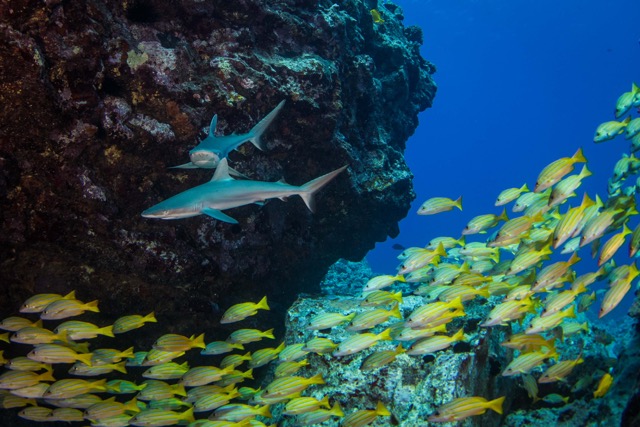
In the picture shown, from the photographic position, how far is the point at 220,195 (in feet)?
15.6

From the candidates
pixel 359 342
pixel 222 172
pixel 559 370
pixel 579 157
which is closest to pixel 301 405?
pixel 359 342

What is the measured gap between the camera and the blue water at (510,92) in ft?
244

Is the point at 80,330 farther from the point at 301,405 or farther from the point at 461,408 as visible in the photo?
the point at 461,408

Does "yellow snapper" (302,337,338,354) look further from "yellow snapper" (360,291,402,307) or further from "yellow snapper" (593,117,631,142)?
"yellow snapper" (593,117,631,142)

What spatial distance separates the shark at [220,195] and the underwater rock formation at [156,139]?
1.39 metres

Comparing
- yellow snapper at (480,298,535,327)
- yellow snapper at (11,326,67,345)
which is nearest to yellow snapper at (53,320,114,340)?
yellow snapper at (11,326,67,345)

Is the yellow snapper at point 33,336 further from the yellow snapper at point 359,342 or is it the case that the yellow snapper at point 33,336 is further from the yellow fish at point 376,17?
the yellow fish at point 376,17

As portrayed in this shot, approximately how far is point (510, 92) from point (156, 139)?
140922mm

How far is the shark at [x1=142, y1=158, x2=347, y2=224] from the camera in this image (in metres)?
4.61

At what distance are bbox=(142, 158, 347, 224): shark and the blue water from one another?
1575 inches

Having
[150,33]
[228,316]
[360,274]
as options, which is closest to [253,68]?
[150,33]

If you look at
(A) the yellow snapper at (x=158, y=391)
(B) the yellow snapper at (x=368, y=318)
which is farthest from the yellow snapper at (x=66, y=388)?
(B) the yellow snapper at (x=368, y=318)

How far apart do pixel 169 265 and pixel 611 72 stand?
421 feet

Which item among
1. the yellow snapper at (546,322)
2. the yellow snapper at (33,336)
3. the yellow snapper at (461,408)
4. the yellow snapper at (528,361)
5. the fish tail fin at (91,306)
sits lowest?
the yellow snapper at (461,408)
